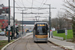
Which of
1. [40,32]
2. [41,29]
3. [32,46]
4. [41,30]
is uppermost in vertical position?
[41,29]

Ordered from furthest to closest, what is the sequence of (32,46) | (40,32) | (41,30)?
(41,30)
(40,32)
(32,46)

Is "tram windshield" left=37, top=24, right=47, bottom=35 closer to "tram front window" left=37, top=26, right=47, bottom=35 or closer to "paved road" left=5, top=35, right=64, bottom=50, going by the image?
"tram front window" left=37, top=26, right=47, bottom=35

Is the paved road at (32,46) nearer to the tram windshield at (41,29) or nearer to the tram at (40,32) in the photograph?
the tram at (40,32)

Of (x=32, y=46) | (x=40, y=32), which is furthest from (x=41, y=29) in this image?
(x=32, y=46)

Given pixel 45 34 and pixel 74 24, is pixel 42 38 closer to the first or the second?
pixel 45 34

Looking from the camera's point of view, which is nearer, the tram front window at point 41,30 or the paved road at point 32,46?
the paved road at point 32,46

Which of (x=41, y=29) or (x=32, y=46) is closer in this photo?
(x=32, y=46)

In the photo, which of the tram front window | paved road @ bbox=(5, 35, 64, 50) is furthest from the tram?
paved road @ bbox=(5, 35, 64, 50)

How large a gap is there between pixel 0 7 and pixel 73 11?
506 inches

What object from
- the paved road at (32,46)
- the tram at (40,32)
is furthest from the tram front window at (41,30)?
the paved road at (32,46)

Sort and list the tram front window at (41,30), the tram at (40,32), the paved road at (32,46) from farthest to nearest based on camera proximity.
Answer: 1. the tram front window at (41,30)
2. the tram at (40,32)
3. the paved road at (32,46)

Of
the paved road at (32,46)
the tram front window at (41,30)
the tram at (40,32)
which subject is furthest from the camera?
the tram front window at (41,30)

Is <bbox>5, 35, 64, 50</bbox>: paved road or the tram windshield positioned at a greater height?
the tram windshield

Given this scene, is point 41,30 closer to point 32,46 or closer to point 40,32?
point 40,32
